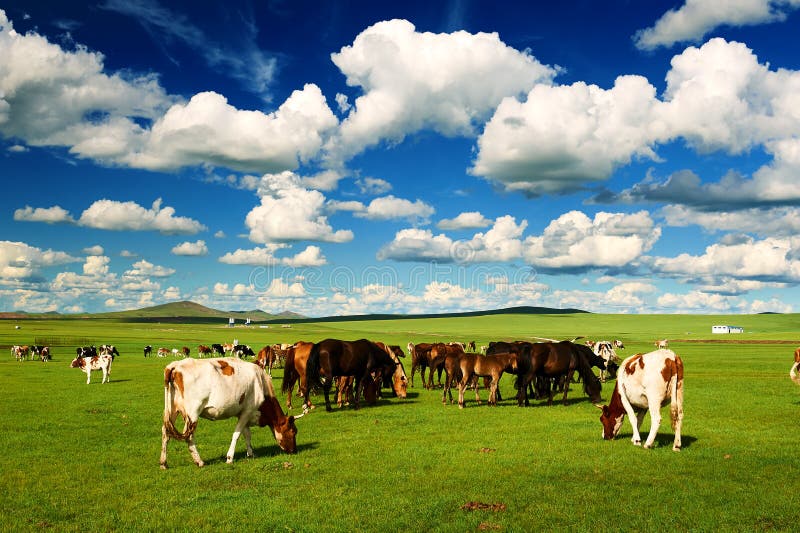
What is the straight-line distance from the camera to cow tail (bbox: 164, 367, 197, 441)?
12.2m

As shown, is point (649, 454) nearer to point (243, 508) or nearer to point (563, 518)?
point (563, 518)

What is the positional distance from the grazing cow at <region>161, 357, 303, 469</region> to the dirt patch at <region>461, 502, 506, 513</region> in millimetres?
5773

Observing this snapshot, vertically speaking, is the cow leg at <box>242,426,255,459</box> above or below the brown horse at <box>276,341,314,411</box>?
below

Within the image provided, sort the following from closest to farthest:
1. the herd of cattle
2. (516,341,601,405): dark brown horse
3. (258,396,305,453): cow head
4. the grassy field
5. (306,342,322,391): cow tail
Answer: the grassy field, the herd of cattle, (258,396,305,453): cow head, (306,342,322,391): cow tail, (516,341,601,405): dark brown horse

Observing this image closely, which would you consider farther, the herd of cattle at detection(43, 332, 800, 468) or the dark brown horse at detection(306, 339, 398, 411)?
the dark brown horse at detection(306, 339, 398, 411)

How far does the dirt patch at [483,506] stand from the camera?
9.52 metres

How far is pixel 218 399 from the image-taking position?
12.6m

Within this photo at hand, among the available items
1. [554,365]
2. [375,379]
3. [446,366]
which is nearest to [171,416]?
[375,379]

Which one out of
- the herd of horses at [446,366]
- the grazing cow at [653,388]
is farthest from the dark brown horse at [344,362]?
the grazing cow at [653,388]

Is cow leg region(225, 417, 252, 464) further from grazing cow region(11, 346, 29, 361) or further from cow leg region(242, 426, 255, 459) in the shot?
grazing cow region(11, 346, 29, 361)

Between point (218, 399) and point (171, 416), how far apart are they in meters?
1.03

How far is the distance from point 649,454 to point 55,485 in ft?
42.8

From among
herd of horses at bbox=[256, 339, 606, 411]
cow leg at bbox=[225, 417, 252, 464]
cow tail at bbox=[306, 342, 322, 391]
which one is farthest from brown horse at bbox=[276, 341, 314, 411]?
cow leg at bbox=[225, 417, 252, 464]

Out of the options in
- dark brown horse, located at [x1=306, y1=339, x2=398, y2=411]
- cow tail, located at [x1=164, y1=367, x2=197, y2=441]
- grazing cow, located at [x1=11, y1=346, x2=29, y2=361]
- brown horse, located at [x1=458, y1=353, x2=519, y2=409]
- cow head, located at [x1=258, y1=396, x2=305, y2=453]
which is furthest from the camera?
grazing cow, located at [x1=11, y1=346, x2=29, y2=361]
